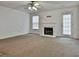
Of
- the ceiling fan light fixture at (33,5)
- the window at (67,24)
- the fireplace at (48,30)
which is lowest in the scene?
the fireplace at (48,30)

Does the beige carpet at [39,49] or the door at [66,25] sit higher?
the door at [66,25]

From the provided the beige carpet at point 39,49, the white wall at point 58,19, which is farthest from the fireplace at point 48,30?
the beige carpet at point 39,49

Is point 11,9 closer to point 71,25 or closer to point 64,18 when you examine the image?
point 64,18

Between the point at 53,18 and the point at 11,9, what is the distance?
3170 mm

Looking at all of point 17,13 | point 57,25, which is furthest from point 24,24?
point 57,25

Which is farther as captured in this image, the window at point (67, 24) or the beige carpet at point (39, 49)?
the window at point (67, 24)

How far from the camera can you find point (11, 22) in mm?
6750

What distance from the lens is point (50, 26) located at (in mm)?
7652

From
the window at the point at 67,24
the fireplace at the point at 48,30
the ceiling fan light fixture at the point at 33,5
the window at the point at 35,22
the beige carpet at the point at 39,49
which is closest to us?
the beige carpet at the point at 39,49

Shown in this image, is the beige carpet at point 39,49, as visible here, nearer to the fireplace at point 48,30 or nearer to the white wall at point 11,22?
the white wall at point 11,22

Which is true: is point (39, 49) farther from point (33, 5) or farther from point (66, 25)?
point (66, 25)

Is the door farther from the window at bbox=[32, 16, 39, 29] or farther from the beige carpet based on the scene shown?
the window at bbox=[32, 16, 39, 29]

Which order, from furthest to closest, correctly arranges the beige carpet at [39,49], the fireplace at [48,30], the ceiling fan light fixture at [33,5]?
the fireplace at [48,30] < the ceiling fan light fixture at [33,5] < the beige carpet at [39,49]

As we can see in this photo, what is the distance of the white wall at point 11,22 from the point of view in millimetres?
6004
